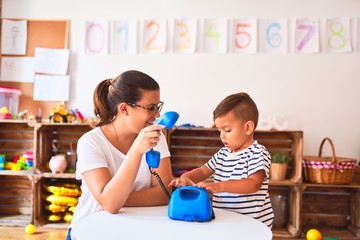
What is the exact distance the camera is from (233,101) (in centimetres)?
158

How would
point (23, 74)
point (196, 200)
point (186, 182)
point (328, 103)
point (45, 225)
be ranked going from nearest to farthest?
point (196, 200) → point (186, 182) → point (45, 225) → point (328, 103) → point (23, 74)

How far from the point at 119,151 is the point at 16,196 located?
7.69 feet

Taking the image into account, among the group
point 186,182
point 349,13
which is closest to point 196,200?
point 186,182

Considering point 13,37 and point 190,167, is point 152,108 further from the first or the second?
point 13,37

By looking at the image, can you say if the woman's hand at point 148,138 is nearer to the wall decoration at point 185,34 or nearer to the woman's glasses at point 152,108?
the woman's glasses at point 152,108

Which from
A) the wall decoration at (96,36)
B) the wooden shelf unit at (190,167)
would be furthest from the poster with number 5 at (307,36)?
the wall decoration at (96,36)

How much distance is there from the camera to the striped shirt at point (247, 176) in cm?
152

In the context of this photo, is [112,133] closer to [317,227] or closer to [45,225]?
[45,225]

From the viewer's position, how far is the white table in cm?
98

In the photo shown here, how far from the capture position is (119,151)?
4.60ft

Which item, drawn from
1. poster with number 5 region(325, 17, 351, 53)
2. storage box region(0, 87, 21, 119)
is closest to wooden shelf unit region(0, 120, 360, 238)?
storage box region(0, 87, 21, 119)

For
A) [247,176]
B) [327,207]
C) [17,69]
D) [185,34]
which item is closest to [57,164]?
[17,69]

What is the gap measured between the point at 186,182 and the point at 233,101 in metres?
0.40

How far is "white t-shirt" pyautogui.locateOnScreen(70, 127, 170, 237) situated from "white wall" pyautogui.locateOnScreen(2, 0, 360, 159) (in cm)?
178
